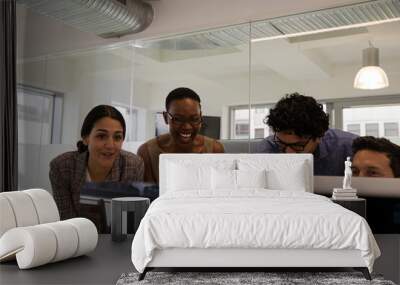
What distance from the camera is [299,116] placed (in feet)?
16.6

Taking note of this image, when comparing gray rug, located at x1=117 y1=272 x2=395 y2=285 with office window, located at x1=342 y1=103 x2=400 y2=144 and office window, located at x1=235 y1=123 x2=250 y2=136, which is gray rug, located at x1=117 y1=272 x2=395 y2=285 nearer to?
office window, located at x1=342 y1=103 x2=400 y2=144

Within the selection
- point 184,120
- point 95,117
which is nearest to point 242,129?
point 184,120

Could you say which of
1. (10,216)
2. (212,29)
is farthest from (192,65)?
(10,216)

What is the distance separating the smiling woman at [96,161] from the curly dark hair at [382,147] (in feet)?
9.23

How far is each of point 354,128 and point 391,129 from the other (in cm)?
39

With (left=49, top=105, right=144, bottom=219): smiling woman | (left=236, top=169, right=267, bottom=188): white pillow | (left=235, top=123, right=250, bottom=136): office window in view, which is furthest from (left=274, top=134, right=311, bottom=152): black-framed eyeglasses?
(left=49, top=105, right=144, bottom=219): smiling woman

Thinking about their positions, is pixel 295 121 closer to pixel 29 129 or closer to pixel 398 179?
pixel 398 179

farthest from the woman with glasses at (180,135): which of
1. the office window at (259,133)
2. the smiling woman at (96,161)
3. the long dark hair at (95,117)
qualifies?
the long dark hair at (95,117)

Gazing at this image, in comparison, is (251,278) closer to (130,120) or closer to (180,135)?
(180,135)

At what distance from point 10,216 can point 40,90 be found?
11.1 ft

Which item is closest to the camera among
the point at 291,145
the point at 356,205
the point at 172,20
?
the point at 356,205

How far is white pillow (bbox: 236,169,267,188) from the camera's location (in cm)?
461

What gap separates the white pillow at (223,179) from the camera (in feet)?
15.2

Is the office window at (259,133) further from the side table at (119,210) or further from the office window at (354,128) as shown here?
the side table at (119,210)
